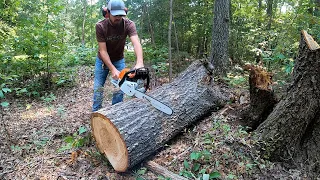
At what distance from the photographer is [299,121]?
102 inches

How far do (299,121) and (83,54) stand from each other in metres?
8.45

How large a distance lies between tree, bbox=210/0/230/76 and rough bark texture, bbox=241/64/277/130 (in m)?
2.62

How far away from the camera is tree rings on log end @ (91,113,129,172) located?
2.62 m

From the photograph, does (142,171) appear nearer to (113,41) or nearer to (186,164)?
(186,164)

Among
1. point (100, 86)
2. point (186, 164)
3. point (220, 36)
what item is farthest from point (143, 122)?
point (220, 36)

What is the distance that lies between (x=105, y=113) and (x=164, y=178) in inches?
37.3

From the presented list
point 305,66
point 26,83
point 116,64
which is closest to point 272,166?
point 305,66

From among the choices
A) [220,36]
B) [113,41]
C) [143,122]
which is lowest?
[143,122]

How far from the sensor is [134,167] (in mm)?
2795

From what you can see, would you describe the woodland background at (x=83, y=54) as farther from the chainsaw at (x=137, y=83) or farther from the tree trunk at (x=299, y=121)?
the chainsaw at (x=137, y=83)

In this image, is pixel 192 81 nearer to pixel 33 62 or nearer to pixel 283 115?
pixel 283 115

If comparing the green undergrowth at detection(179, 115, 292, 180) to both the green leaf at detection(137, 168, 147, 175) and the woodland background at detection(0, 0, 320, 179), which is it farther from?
the green leaf at detection(137, 168, 147, 175)

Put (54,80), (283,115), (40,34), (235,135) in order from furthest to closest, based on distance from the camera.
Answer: (54,80) < (40,34) < (235,135) < (283,115)

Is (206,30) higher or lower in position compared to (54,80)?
higher
